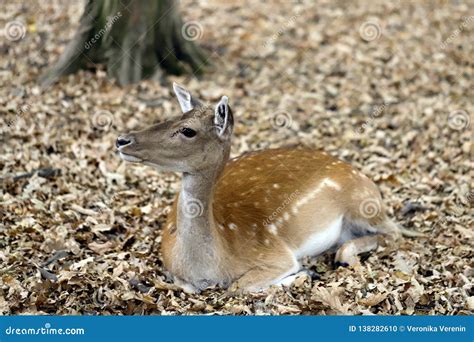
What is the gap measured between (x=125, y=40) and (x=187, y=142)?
4352 mm

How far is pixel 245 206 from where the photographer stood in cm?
630

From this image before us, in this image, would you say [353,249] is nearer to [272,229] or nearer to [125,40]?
[272,229]

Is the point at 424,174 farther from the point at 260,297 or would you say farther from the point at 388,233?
the point at 260,297

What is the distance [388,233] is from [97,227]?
2450 mm

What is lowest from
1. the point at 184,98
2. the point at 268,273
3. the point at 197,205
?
the point at 268,273

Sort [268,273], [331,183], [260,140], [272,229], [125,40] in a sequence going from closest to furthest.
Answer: [268,273] < [272,229] < [331,183] < [260,140] < [125,40]

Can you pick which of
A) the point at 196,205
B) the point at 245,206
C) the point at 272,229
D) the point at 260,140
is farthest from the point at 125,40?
the point at 196,205

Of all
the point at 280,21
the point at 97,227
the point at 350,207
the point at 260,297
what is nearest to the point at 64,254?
the point at 97,227

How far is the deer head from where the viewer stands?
5.39 m

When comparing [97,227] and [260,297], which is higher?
[97,227]

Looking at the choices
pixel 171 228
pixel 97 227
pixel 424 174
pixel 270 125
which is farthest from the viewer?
pixel 270 125

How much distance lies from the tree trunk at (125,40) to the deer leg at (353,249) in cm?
405

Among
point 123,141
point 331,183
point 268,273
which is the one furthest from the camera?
point 331,183

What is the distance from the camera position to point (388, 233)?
6.93 meters
